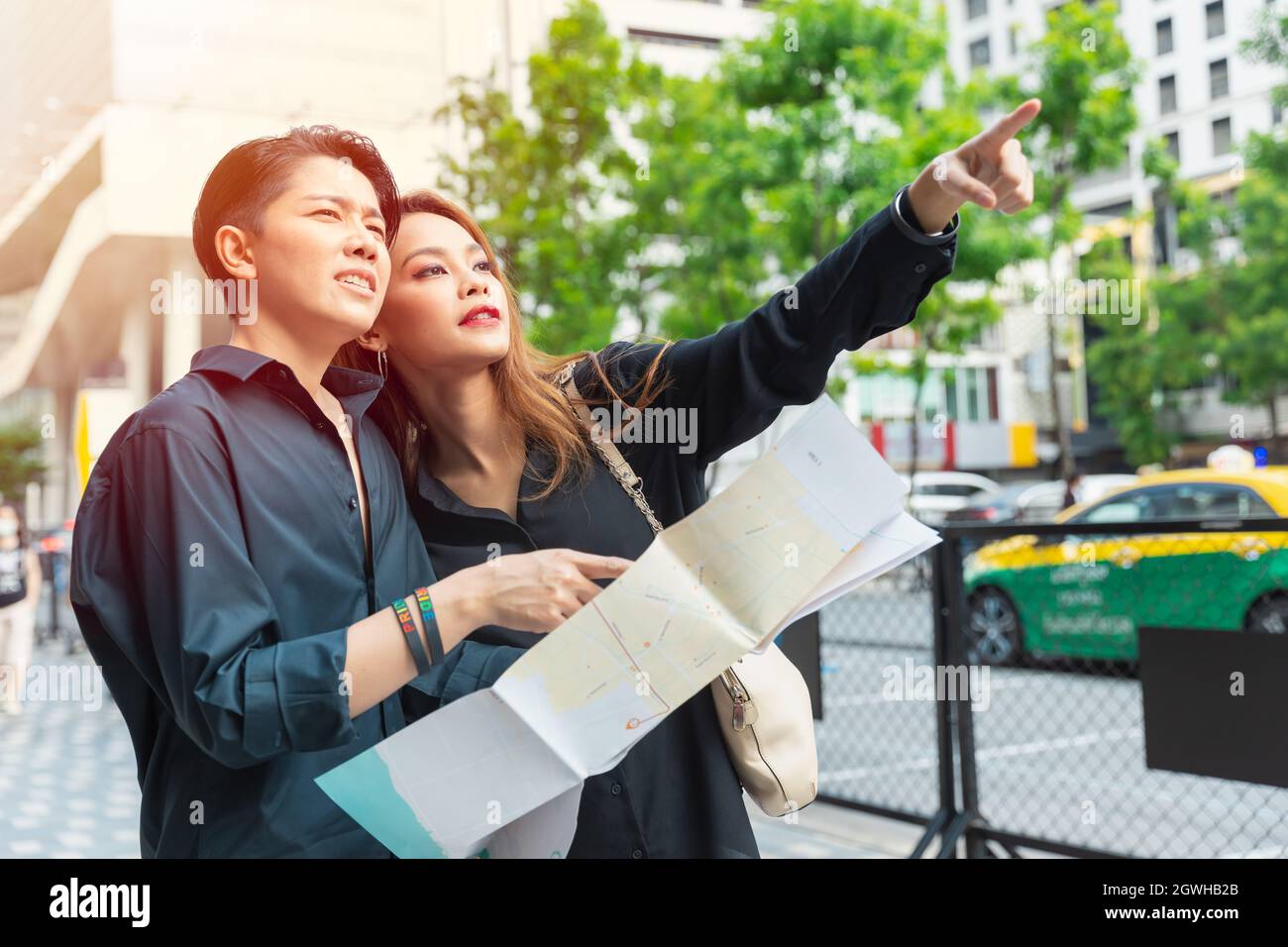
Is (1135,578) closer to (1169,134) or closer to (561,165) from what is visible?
(561,165)

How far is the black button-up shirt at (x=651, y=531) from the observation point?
1461mm

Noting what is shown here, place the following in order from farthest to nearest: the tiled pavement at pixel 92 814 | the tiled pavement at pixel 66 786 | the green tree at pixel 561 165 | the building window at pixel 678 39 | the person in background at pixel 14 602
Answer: the building window at pixel 678 39 < the green tree at pixel 561 165 < the person in background at pixel 14 602 < the tiled pavement at pixel 66 786 < the tiled pavement at pixel 92 814

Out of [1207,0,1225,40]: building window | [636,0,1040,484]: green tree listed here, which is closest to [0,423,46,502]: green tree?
[636,0,1040,484]: green tree

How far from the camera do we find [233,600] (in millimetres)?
1078

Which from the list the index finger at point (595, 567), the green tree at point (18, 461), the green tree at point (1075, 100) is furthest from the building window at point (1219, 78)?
the index finger at point (595, 567)

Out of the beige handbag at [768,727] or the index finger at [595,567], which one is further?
the beige handbag at [768,727]

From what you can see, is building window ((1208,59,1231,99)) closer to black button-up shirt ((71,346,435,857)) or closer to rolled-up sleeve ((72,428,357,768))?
black button-up shirt ((71,346,435,857))

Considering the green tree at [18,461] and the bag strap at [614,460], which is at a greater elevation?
the green tree at [18,461]

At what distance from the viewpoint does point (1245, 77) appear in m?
39.1

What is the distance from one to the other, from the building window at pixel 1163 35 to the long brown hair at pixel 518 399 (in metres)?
45.9

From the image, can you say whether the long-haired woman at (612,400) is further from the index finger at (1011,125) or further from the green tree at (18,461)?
the green tree at (18,461)

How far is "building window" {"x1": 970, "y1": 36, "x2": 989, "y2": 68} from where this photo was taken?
47.2 metres

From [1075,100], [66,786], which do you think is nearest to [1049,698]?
[66,786]
